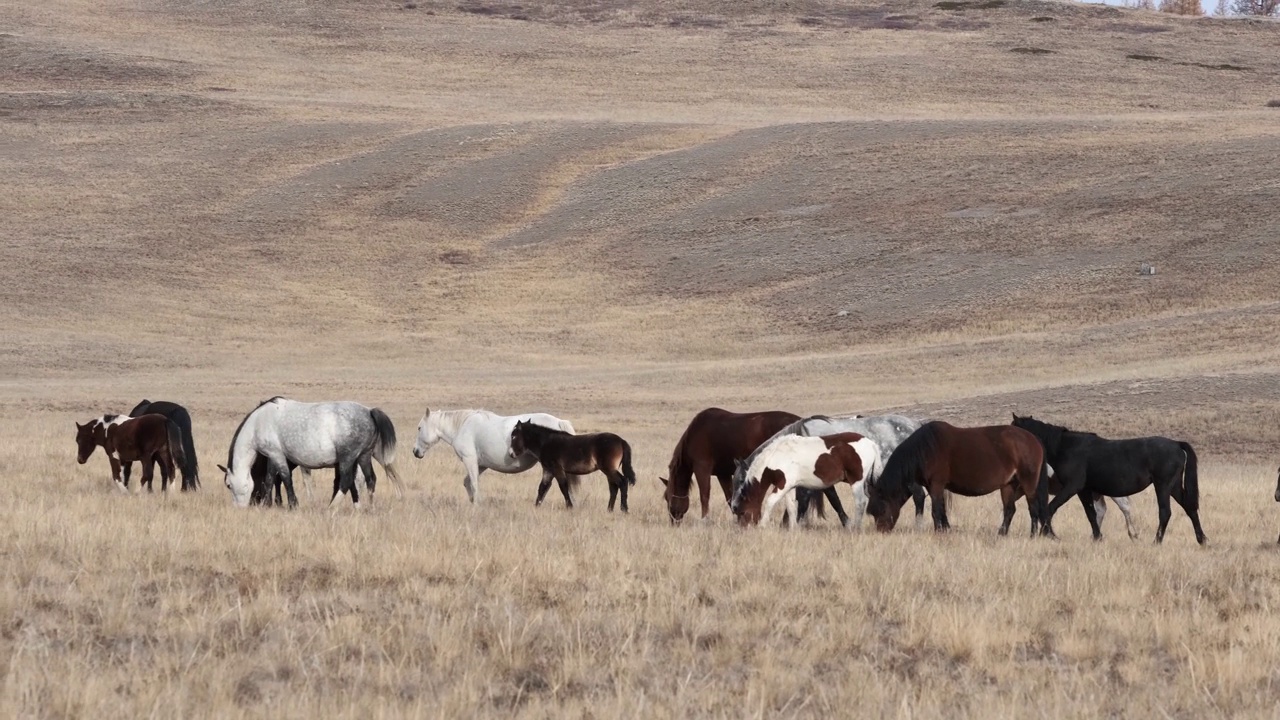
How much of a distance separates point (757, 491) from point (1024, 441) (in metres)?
2.49

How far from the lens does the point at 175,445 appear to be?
15.4m

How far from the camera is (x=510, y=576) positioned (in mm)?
9031

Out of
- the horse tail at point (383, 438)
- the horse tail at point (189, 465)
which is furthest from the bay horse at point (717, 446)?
the horse tail at point (189, 465)

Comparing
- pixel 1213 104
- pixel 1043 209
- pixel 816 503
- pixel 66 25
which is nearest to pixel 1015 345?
pixel 1043 209

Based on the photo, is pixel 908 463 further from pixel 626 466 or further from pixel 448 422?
pixel 448 422

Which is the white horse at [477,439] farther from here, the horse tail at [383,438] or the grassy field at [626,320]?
the horse tail at [383,438]

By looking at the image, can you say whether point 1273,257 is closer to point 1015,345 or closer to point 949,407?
point 1015,345

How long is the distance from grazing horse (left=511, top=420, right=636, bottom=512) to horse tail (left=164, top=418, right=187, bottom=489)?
11.8ft

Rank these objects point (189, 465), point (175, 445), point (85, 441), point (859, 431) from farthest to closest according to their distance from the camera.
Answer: point (85, 441) < point (189, 465) < point (175, 445) < point (859, 431)

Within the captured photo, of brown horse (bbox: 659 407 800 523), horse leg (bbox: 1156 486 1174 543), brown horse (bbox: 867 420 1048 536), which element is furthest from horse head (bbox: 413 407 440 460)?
horse leg (bbox: 1156 486 1174 543)

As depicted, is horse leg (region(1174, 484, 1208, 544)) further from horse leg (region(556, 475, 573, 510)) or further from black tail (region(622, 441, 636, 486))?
horse leg (region(556, 475, 573, 510))

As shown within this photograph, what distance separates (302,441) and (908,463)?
19.5ft

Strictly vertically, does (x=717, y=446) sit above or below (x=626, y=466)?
above

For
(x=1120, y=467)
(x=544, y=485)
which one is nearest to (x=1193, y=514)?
(x=1120, y=467)
